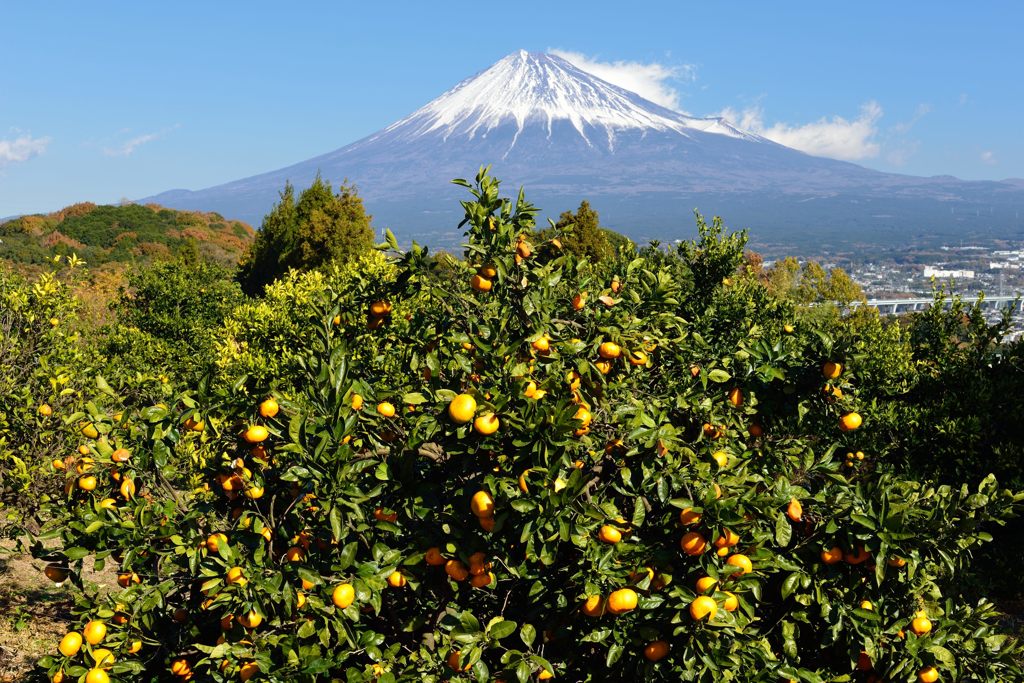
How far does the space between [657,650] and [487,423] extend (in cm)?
110

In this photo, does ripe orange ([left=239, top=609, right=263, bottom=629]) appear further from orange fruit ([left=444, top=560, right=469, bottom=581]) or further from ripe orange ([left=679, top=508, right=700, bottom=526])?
ripe orange ([left=679, top=508, right=700, bottom=526])

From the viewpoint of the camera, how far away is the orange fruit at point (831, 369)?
3.40 meters

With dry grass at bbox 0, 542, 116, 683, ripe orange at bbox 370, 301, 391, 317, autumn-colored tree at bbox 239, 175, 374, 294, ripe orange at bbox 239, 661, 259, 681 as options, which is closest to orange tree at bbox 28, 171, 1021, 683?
ripe orange at bbox 239, 661, 259, 681

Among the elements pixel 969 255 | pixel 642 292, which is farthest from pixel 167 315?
pixel 969 255

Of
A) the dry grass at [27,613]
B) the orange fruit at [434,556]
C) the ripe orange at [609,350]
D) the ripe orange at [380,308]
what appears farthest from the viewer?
the dry grass at [27,613]

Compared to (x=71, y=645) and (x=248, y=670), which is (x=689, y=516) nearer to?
(x=248, y=670)

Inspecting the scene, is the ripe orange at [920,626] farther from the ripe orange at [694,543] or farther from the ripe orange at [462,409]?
the ripe orange at [462,409]

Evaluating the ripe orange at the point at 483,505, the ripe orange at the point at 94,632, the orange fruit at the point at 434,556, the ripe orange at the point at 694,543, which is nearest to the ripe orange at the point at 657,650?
the ripe orange at the point at 694,543

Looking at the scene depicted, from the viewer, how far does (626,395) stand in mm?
3607

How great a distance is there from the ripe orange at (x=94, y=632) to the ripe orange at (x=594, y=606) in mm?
1982

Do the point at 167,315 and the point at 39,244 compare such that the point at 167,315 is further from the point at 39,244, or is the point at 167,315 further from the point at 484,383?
the point at 39,244

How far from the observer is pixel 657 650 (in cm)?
281

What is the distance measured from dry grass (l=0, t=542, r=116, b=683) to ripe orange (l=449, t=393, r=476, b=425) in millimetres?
4517

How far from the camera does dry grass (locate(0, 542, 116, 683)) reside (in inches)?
255
